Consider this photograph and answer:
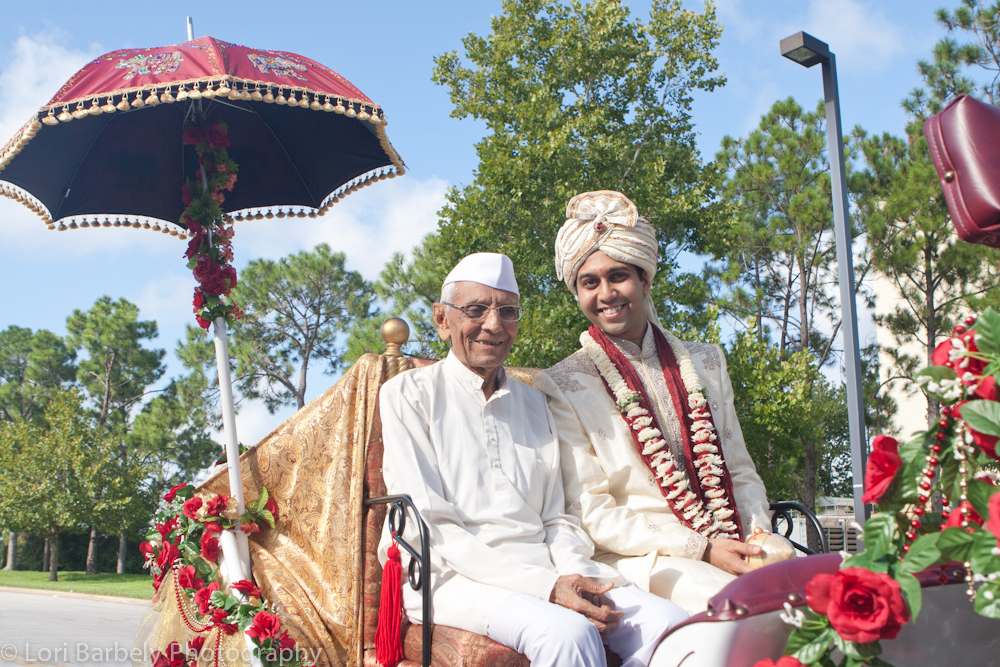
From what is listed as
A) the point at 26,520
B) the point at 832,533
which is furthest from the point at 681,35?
the point at 26,520

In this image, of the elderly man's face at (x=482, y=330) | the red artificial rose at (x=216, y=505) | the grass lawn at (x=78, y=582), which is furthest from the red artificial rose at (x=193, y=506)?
Result: the grass lawn at (x=78, y=582)

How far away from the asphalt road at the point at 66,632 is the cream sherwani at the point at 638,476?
4282mm

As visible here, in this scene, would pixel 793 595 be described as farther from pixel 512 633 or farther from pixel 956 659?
pixel 512 633

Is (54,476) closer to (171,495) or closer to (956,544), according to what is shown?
(171,495)

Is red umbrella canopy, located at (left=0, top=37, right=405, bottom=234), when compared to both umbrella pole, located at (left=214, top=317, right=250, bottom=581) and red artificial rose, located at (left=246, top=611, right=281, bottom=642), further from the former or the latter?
red artificial rose, located at (left=246, top=611, right=281, bottom=642)

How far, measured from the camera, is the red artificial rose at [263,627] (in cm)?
Result: 300

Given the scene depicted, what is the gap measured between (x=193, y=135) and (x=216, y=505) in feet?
5.65

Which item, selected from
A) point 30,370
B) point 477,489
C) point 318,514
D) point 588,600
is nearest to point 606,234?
point 477,489

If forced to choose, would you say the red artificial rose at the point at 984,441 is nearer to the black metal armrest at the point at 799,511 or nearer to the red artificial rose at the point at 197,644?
the black metal armrest at the point at 799,511

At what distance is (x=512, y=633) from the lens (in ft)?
8.06

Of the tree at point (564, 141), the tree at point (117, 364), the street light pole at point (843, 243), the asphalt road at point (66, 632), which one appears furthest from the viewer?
the tree at point (117, 364)

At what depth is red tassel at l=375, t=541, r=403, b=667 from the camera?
9.02 feet

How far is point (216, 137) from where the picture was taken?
151 inches

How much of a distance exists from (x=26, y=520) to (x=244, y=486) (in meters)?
26.1
